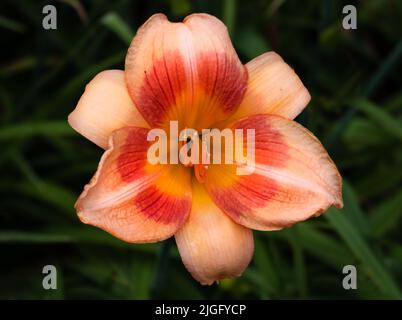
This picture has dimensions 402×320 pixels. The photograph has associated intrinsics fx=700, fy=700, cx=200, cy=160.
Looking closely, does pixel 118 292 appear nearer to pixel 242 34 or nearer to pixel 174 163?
pixel 174 163

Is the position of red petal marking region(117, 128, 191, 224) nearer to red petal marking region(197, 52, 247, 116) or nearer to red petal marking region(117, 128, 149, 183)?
red petal marking region(117, 128, 149, 183)

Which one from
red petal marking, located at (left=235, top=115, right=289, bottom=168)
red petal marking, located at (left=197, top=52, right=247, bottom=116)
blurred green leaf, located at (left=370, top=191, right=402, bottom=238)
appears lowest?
red petal marking, located at (left=235, top=115, right=289, bottom=168)

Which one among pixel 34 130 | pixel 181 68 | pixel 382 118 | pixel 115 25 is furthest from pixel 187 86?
pixel 382 118

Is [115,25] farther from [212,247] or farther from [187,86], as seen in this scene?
[212,247]

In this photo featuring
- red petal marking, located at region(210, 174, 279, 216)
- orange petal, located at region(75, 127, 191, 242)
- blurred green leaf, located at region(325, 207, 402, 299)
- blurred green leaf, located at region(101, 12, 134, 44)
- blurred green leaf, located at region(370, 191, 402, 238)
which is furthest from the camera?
blurred green leaf, located at region(370, 191, 402, 238)

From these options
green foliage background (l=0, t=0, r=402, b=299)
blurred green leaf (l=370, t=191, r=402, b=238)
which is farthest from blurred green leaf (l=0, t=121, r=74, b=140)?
blurred green leaf (l=370, t=191, r=402, b=238)
